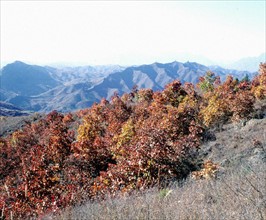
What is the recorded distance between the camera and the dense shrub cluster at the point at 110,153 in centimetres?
1128

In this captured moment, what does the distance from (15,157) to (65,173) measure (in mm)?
18122

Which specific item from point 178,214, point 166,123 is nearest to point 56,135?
point 166,123

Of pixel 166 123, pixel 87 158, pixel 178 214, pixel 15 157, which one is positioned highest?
pixel 178 214

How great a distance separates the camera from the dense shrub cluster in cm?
1128

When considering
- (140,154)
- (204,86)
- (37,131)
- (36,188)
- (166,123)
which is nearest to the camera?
(140,154)

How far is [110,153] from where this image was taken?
72.2ft

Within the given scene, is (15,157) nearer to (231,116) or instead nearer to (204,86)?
(231,116)

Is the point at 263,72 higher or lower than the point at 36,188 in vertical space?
higher

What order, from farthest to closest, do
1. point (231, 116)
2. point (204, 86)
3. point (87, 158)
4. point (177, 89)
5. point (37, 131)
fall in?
point (204, 86) → point (37, 131) → point (177, 89) → point (231, 116) → point (87, 158)

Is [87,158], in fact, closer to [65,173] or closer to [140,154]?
[65,173]

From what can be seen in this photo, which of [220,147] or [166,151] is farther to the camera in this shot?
[220,147]

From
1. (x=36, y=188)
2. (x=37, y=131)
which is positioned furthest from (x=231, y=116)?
(x=37, y=131)

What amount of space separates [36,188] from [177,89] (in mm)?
25643

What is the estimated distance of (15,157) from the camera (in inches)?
1265
